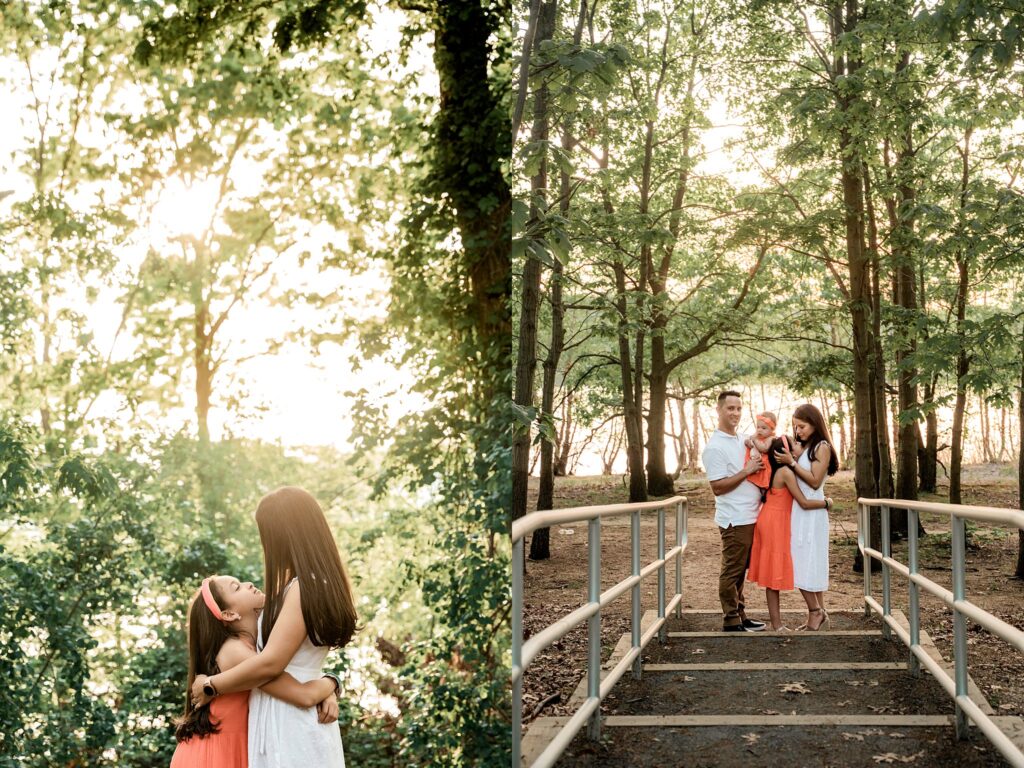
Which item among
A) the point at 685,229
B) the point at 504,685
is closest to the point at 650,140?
the point at 685,229

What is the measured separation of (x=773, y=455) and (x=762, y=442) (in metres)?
0.09

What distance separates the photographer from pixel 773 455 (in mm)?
3428

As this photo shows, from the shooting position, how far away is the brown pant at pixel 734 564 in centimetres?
347

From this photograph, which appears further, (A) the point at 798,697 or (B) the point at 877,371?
(B) the point at 877,371

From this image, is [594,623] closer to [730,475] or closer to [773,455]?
[730,475]

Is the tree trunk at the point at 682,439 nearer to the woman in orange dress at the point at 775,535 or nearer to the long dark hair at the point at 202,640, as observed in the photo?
the woman in orange dress at the point at 775,535

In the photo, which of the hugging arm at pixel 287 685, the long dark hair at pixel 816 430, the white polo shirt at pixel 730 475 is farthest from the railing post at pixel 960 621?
the hugging arm at pixel 287 685

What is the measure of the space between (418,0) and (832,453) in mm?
2152

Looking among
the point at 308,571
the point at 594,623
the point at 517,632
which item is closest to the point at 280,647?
the point at 308,571

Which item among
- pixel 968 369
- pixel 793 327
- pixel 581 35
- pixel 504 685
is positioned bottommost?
pixel 504 685

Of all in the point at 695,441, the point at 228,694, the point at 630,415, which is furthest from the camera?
the point at 695,441

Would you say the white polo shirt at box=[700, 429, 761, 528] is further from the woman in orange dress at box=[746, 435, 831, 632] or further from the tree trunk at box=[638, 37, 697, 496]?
the tree trunk at box=[638, 37, 697, 496]

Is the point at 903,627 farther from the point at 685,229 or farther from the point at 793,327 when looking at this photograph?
the point at 685,229

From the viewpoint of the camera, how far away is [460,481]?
2.99m
